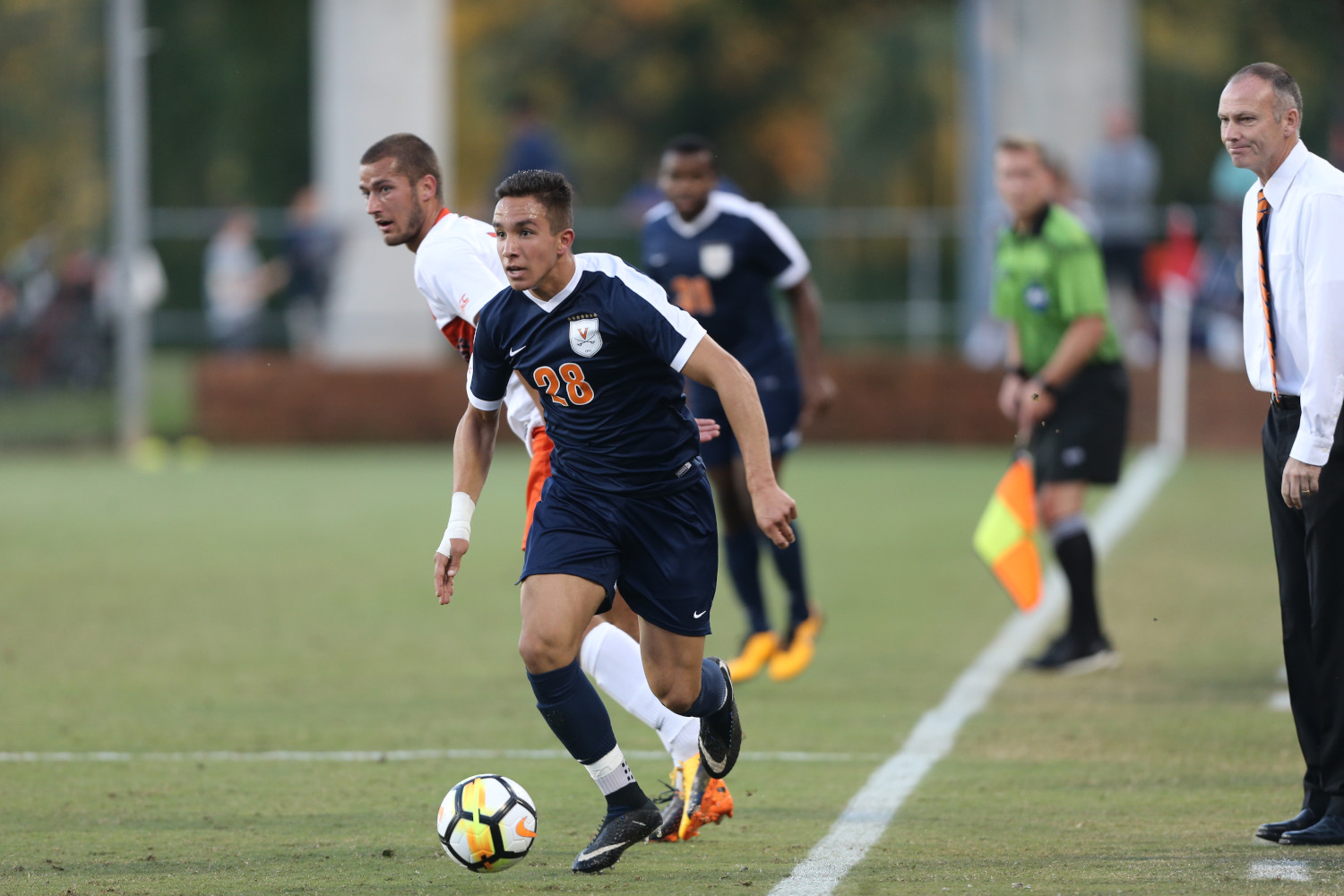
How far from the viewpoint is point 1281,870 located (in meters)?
5.06

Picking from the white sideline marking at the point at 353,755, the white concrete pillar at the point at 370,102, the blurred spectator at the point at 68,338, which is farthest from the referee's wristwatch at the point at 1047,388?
the white concrete pillar at the point at 370,102

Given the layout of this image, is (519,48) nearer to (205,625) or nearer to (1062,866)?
(205,625)

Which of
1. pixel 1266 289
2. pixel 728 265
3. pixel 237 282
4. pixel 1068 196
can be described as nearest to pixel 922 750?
pixel 1266 289

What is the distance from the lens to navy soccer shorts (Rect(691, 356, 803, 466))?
8570mm

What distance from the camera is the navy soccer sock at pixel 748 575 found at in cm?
871

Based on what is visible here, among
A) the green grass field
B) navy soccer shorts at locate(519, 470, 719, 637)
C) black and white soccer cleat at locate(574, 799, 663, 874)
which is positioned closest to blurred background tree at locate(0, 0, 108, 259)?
the green grass field

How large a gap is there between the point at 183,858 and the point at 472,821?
2.77 feet

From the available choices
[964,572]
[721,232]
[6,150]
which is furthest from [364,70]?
[721,232]

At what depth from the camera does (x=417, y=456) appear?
63.2 feet

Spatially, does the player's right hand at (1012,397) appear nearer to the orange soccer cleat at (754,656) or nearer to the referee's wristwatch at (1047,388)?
the referee's wristwatch at (1047,388)

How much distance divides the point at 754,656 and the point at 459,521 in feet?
10.8

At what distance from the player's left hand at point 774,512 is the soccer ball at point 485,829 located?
102cm

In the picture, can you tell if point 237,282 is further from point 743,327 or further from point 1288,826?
point 1288,826

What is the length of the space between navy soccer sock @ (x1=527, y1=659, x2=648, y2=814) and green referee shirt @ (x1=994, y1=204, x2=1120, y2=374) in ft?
13.1
